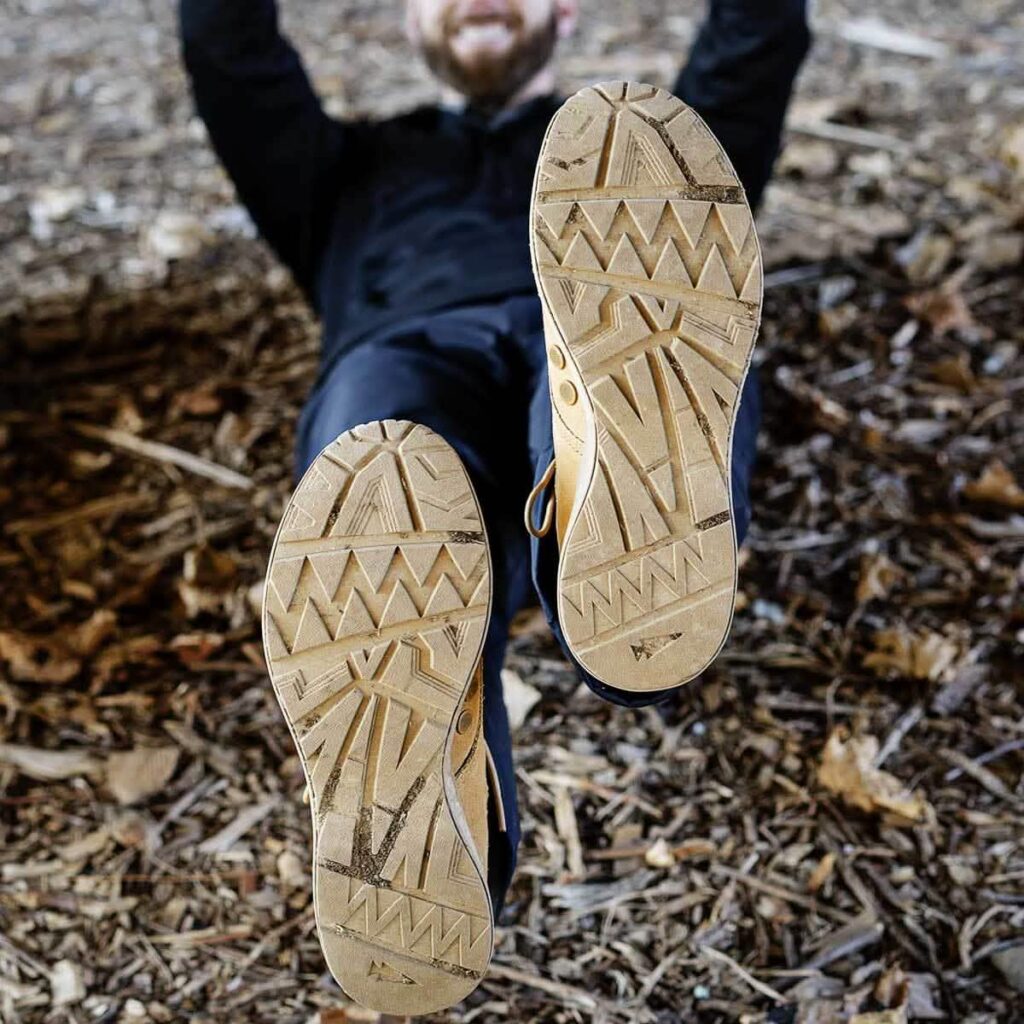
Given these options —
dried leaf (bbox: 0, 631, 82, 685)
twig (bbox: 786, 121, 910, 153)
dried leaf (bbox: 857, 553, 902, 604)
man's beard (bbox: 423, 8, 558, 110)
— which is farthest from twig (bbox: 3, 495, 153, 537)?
twig (bbox: 786, 121, 910, 153)

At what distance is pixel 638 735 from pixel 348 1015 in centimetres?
56

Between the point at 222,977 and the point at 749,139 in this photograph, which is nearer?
the point at 222,977

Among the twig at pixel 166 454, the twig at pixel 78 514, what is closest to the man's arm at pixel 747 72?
the twig at pixel 166 454

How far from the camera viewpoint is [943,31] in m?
4.00

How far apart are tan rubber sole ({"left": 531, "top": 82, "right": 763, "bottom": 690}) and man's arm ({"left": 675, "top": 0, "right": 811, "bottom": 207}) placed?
2.10ft

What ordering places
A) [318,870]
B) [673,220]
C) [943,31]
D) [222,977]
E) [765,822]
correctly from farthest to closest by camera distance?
[943,31]
[765,822]
[222,977]
[673,220]
[318,870]

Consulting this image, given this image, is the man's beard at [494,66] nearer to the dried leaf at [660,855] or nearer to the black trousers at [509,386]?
the black trousers at [509,386]

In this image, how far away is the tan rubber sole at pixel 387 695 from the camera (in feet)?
3.90

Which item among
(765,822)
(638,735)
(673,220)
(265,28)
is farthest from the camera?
(265,28)

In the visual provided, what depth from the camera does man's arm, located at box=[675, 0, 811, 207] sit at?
1920 mm

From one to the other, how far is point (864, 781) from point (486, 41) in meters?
1.36

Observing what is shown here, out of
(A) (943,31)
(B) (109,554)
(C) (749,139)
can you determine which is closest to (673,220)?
(C) (749,139)

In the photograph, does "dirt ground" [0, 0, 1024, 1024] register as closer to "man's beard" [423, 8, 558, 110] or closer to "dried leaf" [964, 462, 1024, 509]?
"dried leaf" [964, 462, 1024, 509]

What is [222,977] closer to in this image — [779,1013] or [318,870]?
[318,870]
